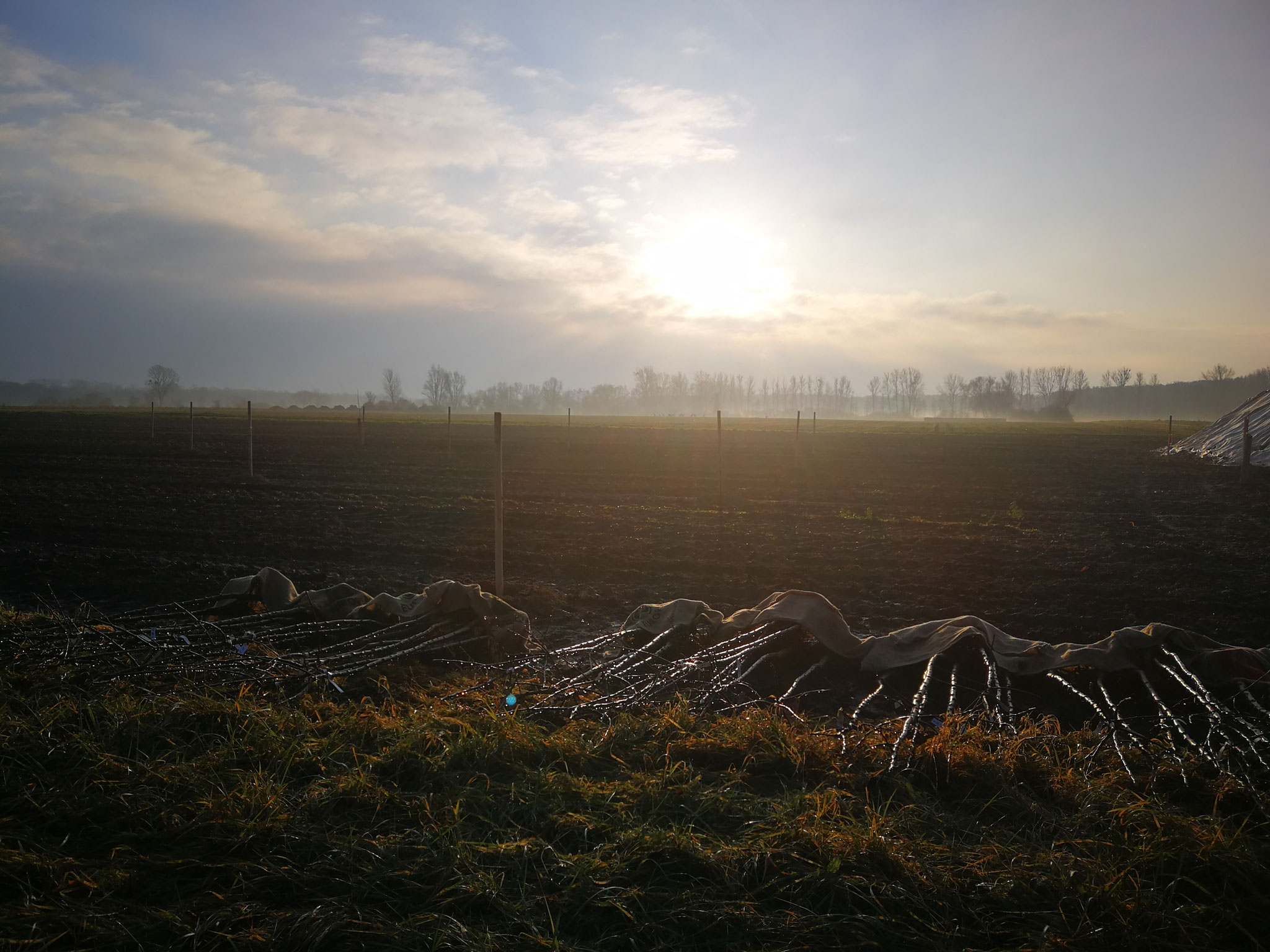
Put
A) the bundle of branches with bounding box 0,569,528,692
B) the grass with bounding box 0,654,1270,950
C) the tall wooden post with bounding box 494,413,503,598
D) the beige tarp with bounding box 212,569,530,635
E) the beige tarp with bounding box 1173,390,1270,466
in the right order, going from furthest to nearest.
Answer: the beige tarp with bounding box 1173,390,1270,466 < the tall wooden post with bounding box 494,413,503,598 < the beige tarp with bounding box 212,569,530,635 < the bundle of branches with bounding box 0,569,528,692 < the grass with bounding box 0,654,1270,950

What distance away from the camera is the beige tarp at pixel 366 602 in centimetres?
628

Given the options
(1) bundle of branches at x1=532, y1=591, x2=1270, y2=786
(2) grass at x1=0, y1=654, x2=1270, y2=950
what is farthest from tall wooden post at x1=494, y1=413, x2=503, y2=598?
(2) grass at x1=0, y1=654, x2=1270, y2=950

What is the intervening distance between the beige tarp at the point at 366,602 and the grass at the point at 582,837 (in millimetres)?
2087

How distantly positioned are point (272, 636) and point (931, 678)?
483 cm

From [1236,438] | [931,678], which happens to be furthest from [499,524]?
[1236,438]

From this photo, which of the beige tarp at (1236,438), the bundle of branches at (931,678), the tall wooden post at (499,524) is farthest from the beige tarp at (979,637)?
the beige tarp at (1236,438)

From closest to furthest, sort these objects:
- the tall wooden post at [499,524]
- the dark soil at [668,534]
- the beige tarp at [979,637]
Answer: the beige tarp at [979,637] < the tall wooden post at [499,524] < the dark soil at [668,534]

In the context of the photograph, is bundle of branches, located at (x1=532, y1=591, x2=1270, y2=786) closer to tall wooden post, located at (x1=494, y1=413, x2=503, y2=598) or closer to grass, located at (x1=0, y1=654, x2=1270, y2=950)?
grass, located at (x1=0, y1=654, x2=1270, y2=950)

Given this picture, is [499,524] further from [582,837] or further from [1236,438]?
[1236,438]

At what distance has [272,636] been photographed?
5949mm

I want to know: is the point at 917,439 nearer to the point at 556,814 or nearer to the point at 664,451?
the point at 664,451

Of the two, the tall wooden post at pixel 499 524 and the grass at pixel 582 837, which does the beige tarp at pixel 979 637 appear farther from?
the tall wooden post at pixel 499 524

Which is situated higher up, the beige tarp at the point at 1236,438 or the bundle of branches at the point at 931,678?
the beige tarp at the point at 1236,438

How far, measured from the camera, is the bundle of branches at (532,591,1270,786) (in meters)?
4.41
